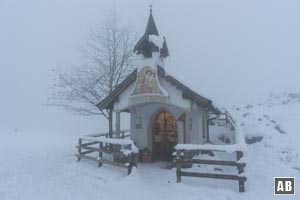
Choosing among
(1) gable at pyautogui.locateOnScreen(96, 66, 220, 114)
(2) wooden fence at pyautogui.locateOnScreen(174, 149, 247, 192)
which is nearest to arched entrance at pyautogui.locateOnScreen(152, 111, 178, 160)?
(1) gable at pyautogui.locateOnScreen(96, 66, 220, 114)

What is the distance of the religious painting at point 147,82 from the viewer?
41.9 feet

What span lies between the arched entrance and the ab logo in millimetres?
6272

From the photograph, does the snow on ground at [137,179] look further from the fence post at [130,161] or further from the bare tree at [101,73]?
the bare tree at [101,73]

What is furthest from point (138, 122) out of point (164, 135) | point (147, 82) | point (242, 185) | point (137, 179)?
point (242, 185)

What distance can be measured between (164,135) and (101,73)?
24.5ft

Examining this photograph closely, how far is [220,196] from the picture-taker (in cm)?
858

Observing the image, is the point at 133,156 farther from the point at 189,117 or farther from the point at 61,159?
the point at 61,159

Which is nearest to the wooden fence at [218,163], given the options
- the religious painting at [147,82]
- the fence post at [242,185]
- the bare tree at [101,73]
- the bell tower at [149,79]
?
the fence post at [242,185]

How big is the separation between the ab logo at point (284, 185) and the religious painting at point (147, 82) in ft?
19.6

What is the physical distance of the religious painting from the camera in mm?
12759

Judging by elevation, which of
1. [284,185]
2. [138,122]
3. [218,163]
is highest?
[138,122]

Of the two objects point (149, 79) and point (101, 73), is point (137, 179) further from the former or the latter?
point (101, 73)

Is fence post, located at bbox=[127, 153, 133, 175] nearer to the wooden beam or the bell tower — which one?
the wooden beam

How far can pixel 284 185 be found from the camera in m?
9.68
